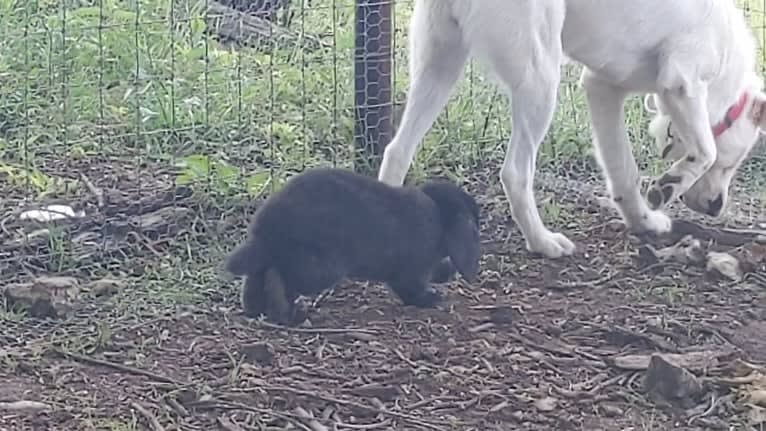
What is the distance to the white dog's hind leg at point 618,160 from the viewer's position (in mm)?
5344

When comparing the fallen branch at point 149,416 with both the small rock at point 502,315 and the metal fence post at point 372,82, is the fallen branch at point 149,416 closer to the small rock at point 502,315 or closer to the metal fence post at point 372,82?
the small rock at point 502,315

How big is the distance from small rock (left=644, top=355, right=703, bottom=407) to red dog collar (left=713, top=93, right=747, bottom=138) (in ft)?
5.91

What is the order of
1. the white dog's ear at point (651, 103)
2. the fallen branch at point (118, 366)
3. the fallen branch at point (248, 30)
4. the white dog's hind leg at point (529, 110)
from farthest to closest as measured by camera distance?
1. the fallen branch at point (248, 30)
2. the white dog's ear at point (651, 103)
3. the white dog's hind leg at point (529, 110)
4. the fallen branch at point (118, 366)

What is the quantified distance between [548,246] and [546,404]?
1368mm

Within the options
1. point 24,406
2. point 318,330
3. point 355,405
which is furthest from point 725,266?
point 24,406

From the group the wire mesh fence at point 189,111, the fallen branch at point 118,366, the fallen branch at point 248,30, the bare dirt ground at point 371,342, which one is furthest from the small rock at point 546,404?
the fallen branch at point 248,30

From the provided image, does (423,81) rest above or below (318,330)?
above

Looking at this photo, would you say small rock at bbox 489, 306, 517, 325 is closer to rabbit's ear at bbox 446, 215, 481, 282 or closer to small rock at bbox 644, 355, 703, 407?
rabbit's ear at bbox 446, 215, 481, 282

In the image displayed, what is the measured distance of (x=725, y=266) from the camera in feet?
15.9

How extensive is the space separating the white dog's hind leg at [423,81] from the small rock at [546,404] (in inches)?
58.8

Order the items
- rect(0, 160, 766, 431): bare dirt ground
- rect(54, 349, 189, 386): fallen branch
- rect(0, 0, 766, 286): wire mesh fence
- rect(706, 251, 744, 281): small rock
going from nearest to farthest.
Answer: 1. rect(0, 160, 766, 431): bare dirt ground
2. rect(54, 349, 189, 386): fallen branch
3. rect(706, 251, 744, 281): small rock
4. rect(0, 0, 766, 286): wire mesh fence

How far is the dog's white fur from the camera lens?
15.3 feet

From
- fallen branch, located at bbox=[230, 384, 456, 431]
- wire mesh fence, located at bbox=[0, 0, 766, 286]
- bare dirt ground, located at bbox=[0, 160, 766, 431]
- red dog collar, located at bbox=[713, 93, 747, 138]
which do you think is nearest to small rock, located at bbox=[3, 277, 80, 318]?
bare dirt ground, located at bbox=[0, 160, 766, 431]

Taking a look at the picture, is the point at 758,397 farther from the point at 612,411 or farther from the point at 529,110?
the point at 529,110
